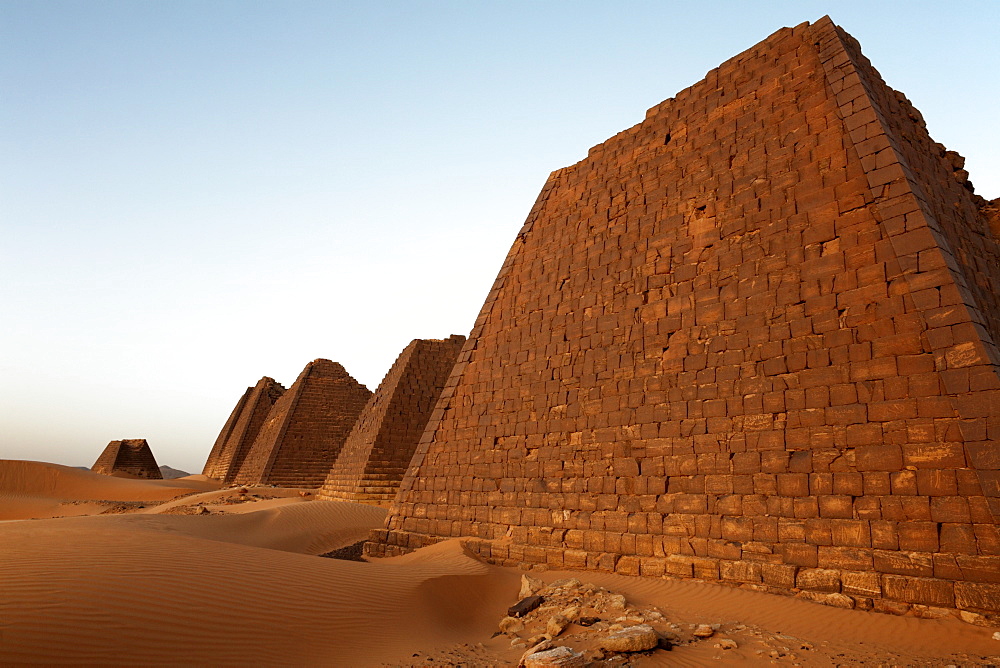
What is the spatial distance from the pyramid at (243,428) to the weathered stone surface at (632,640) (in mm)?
34846

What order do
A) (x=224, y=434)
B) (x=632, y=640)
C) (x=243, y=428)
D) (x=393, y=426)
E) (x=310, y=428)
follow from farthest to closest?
1. (x=224, y=434)
2. (x=243, y=428)
3. (x=310, y=428)
4. (x=393, y=426)
5. (x=632, y=640)

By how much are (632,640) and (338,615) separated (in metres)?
2.87

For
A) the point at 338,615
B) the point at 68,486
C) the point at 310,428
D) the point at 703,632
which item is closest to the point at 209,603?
the point at 338,615

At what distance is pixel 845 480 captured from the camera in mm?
5715

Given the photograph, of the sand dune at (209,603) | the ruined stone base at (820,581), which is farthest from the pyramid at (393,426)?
the ruined stone base at (820,581)

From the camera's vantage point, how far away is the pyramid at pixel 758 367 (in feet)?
17.4

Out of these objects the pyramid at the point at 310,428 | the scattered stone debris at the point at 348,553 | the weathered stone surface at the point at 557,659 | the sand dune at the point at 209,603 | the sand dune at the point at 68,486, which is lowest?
the scattered stone debris at the point at 348,553

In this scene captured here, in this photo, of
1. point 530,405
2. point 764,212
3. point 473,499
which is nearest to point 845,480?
point 764,212

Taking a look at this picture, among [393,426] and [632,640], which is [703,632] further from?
[393,426]

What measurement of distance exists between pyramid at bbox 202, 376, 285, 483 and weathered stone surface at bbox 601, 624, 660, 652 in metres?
34.8

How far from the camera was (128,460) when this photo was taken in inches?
1580

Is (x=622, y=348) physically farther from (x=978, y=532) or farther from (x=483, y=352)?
(x=978, y=532)

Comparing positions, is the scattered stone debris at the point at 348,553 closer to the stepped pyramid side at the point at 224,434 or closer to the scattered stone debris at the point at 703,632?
the scattered stone debris at the point at 703,632

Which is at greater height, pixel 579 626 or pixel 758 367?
pixel 758 367
